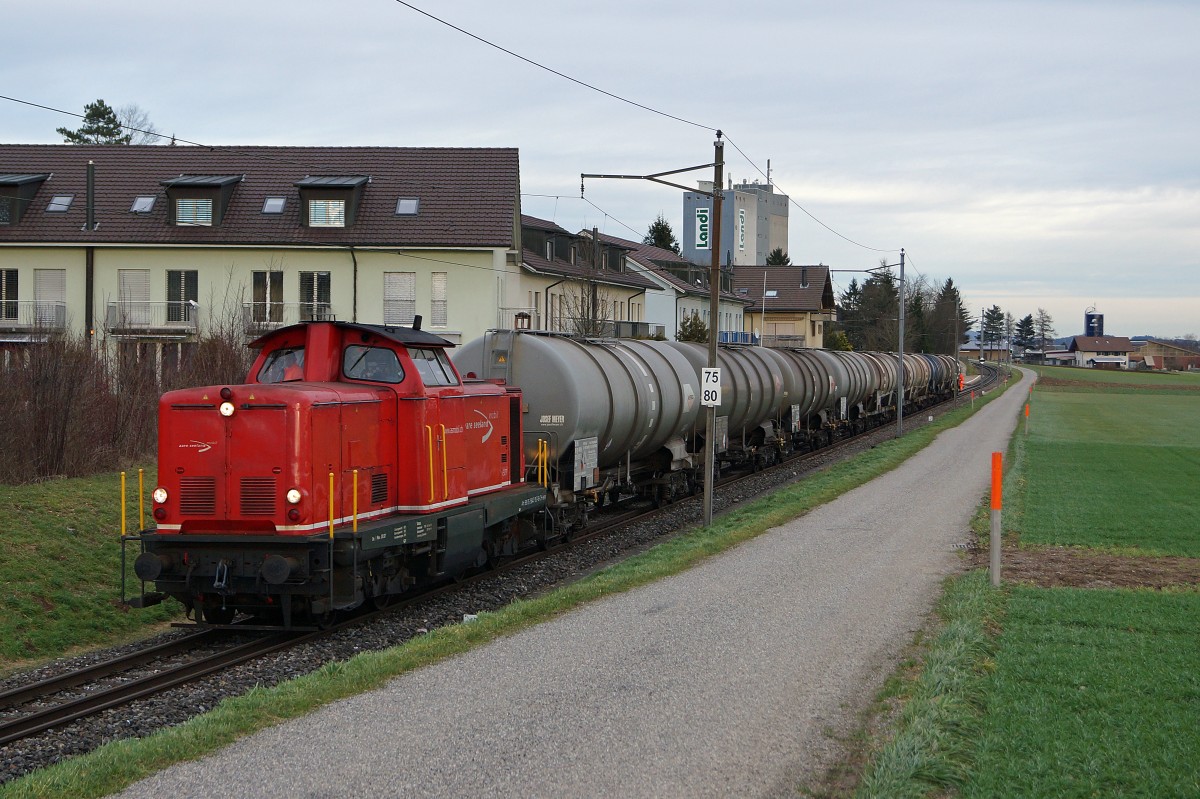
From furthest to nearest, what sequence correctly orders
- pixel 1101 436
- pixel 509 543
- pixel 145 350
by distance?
1. pixel 1101 436
2. pixel 145 350
3. pixel 509 543

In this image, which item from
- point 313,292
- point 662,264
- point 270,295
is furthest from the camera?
point 662,264

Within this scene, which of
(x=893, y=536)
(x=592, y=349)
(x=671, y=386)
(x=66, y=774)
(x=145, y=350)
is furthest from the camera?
(x=145, y=350)

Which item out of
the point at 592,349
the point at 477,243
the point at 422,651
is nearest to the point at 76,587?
the point at 422,651

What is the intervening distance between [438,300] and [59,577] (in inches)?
1125

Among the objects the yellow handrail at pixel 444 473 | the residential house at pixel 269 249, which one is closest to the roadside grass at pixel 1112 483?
the yellow handrail at pixel 444 473

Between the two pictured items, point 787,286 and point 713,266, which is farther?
point 787,286

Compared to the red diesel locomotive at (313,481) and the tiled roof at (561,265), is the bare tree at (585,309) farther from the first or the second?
the red diesel locomotive at (313,481)

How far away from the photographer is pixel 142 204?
4328 cm

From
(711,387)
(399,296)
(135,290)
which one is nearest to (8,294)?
(135,290)

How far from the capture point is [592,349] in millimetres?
19703

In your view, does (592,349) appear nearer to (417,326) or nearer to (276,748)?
(417,326)

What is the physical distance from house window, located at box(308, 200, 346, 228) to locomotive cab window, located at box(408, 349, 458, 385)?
2986 centimetres

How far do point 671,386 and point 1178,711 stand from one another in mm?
14726

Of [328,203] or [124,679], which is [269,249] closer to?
[328,203]
